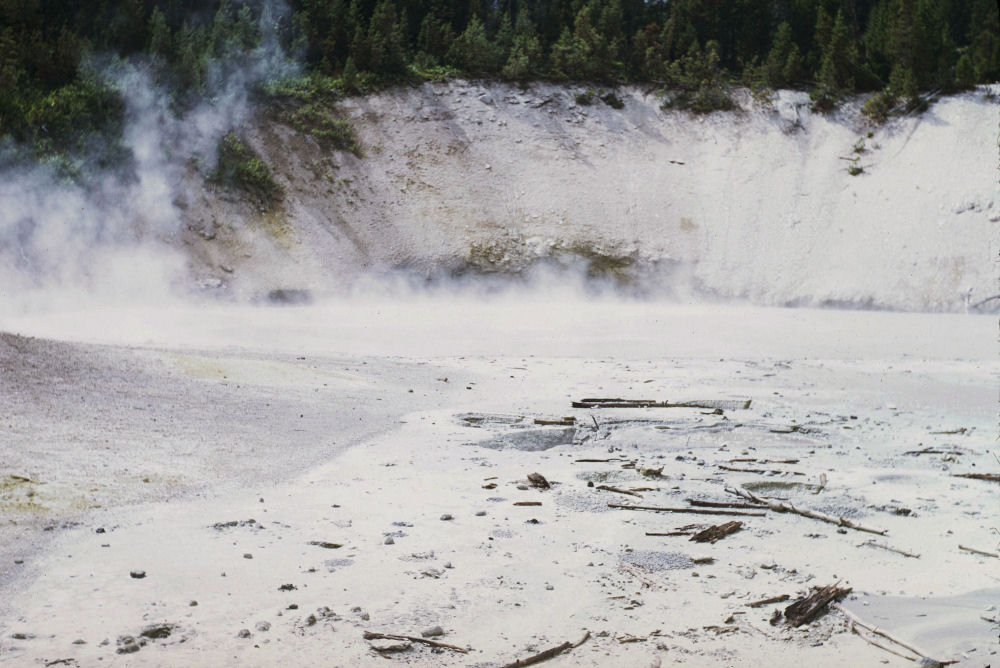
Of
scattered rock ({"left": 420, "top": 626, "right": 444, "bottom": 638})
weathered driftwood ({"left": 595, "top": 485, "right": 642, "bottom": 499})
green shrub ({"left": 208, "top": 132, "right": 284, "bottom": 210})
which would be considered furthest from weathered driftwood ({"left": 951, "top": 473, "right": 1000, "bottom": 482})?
green shrub ({"left": 208, "top": 132, "right": 284, "bottom": 210})

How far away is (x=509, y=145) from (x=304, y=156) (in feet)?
25.7

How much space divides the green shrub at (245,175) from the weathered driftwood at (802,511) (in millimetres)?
27113

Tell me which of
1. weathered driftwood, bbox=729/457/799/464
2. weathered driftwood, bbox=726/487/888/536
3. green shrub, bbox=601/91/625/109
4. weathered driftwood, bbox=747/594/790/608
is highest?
green shrub, bbox=601/91/625/109

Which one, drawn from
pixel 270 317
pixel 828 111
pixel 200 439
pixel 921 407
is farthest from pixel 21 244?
pixel 828 111

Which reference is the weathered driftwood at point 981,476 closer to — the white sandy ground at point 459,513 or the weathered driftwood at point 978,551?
the white sandy ground at point 459,513

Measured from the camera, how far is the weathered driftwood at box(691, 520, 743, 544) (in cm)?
619

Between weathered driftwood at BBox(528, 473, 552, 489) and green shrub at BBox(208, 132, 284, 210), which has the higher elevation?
green shrub at BBox(208, 132, 284, 210)

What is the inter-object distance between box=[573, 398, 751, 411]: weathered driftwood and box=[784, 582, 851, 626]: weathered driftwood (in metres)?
6.48

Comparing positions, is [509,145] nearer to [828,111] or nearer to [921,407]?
[828,111]

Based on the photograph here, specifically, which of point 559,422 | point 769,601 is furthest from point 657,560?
point 559,422

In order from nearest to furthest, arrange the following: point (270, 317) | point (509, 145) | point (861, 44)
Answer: point (270, 317)
point (509, 145)
point (861, 44)

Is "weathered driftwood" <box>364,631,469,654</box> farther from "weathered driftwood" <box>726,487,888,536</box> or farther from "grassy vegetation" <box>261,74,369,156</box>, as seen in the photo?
"grassy vegetation" <box>261,74,369,156</box>

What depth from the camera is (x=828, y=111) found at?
38.0 metres

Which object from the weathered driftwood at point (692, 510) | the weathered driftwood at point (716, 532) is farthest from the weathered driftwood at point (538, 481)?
the weathered driftwood at point (716, 532)
